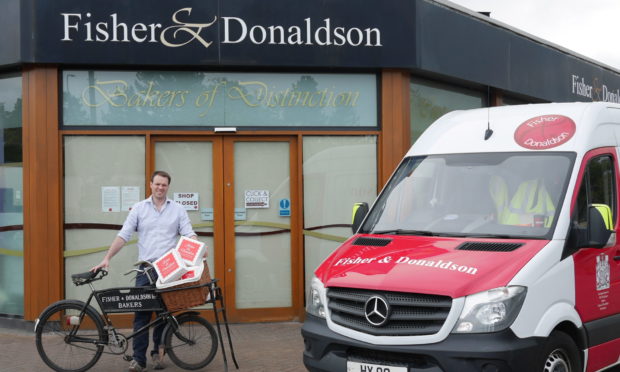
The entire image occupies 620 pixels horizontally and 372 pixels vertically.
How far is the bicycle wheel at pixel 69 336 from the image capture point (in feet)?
21.5

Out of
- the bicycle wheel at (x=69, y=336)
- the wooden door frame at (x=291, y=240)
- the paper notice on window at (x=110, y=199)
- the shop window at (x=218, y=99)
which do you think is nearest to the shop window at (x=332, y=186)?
the wooden door frame at (x=291, y=240)

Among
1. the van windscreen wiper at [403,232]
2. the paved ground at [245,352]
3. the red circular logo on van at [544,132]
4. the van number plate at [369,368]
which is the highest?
the red circular logo on van at [544,132]

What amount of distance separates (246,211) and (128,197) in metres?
1.50

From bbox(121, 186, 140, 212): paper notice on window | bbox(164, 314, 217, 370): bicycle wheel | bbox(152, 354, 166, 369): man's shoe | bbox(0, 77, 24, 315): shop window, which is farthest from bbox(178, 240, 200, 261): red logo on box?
bbox(0, 77, 24, 315): shop window

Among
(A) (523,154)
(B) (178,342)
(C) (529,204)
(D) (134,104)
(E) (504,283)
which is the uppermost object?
(D) (134,104)

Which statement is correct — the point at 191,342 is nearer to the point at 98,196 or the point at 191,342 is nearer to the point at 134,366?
the point at 134,366

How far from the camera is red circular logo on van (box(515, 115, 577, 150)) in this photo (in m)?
5.69

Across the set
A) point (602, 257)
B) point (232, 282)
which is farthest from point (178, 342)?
point (602, 257)

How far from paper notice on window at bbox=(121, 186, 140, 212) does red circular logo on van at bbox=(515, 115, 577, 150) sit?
16.7ft

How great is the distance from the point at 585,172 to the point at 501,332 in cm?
173

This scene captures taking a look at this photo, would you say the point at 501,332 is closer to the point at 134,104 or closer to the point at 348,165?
the point at 348,165

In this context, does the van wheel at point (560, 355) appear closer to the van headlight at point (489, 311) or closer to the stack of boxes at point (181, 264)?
the van headlight at point (489, 311)

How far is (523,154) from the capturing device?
573 centimetres

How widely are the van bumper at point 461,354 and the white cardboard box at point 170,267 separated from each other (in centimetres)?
193
